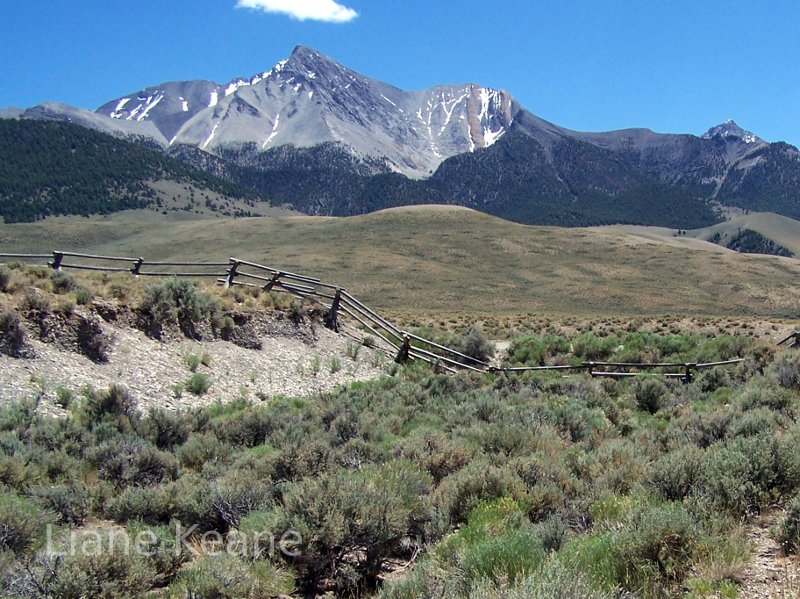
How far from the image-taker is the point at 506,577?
4.24 meters

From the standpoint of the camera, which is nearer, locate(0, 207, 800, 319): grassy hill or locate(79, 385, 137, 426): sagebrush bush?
locate(79, 385, 137, 426): sagebrush bush

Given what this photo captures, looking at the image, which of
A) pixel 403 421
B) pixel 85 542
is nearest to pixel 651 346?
pixel 403 421

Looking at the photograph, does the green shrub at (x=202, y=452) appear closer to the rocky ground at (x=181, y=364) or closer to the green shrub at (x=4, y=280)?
the rocky ground at (x=181, y=364)

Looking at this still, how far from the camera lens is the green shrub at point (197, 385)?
13.4 meters

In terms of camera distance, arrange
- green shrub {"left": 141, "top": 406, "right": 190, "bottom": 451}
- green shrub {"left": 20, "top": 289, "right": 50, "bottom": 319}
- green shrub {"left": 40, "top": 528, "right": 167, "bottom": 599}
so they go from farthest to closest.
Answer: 1. green shrub {"left": 20, "top": 289, "right": 50, "bottom": 319}
2. green shrub {"left": 141, "top": 406, "right": 190, "bottom": 451}
3. green shrub {"left": 40, "top": 528, "right": 167, "bottom": 599}

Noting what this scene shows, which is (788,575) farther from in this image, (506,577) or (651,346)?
(651,346)

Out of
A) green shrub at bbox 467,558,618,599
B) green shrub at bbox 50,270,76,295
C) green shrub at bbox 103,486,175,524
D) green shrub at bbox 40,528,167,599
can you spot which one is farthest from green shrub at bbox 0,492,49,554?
green shrub at bbox 50,270,76,295

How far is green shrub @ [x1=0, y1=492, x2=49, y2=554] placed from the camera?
541 centimetres

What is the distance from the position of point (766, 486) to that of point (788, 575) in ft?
5.88

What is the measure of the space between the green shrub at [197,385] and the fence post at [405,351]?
768 cm

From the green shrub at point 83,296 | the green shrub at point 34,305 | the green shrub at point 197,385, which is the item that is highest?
the green shrub at point 83,296

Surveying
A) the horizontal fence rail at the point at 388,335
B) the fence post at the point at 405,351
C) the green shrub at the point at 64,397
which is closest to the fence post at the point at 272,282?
the horizontal fence rail at the point at 388,335

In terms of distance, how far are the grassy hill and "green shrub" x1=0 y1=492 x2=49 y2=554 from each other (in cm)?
4774

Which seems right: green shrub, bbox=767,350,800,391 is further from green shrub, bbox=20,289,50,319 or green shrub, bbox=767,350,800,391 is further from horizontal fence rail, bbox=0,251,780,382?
green shrub, bbox=20,289,50,319
